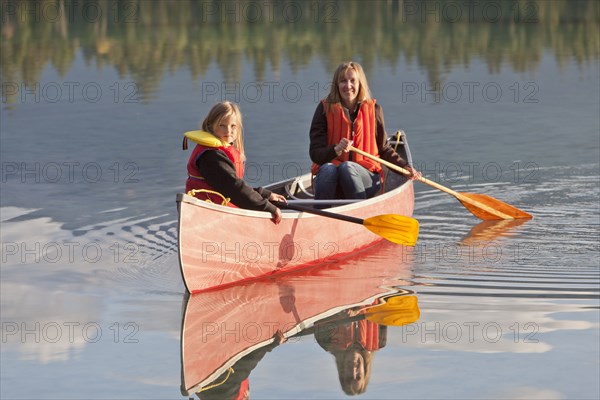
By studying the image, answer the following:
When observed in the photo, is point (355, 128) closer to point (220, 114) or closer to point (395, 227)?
point (395, 227)

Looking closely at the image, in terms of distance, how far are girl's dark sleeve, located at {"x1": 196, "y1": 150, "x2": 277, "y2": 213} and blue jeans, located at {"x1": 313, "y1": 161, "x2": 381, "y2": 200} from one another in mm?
1235

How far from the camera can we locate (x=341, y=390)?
203 inches

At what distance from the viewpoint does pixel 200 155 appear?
6.86 meters

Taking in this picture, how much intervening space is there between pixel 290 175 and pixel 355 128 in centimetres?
243

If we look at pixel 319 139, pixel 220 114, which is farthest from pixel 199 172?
pixel 319 139

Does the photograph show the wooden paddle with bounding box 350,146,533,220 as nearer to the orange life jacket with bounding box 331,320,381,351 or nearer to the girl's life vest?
the girl's life vest

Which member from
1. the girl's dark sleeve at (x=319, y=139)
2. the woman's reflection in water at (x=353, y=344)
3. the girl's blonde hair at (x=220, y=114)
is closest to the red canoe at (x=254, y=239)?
the girl's dark sleeve at (x=319, y=139)

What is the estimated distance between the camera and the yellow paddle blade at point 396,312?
20.5 ft

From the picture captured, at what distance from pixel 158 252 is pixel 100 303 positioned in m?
1.16

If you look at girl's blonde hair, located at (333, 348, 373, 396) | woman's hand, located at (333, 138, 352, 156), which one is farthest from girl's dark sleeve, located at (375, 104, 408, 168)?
girl's blonde hair, located at (333, 348, 373, 396)

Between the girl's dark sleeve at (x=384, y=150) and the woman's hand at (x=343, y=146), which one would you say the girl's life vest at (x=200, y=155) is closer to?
the woman's hand at (x=343, y=146)

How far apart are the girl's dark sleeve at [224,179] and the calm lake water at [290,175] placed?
1.64ft

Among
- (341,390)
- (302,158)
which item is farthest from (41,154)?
(341,390)

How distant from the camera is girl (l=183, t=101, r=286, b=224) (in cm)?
677
